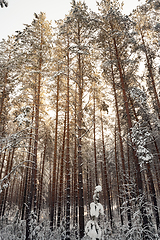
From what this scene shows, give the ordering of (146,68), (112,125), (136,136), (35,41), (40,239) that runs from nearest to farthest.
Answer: (136,136)
(40,239)
(35,41)
(146,68)
(112,125)

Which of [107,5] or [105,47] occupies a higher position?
[107,5]

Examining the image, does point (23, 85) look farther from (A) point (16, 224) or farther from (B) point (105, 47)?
(A) point (16, 224)

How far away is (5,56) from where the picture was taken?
14320 mm

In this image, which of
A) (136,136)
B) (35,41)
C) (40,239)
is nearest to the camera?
(136,136)

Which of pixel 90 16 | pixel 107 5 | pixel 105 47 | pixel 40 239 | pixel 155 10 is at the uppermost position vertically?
pixel 155 10

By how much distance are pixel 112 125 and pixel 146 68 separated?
6.66m

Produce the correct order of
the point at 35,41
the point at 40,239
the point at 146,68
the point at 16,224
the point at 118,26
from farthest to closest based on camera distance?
the point at 146,68 → the point at 16,224 → the point at 35,41 → the point at 118,26 → the point at 40,239

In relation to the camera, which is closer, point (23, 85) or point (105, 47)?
point (105, 47)

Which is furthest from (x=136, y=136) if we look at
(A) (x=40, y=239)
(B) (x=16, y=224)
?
(B) (x=16, y=224)

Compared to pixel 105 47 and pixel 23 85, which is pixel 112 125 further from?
pixel 23 85

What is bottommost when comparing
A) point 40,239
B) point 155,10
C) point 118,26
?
point 40,239


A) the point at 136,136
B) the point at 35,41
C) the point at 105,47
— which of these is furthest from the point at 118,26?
the point at 136,136

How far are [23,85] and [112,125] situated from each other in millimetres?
10176

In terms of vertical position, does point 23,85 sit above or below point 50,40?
below
